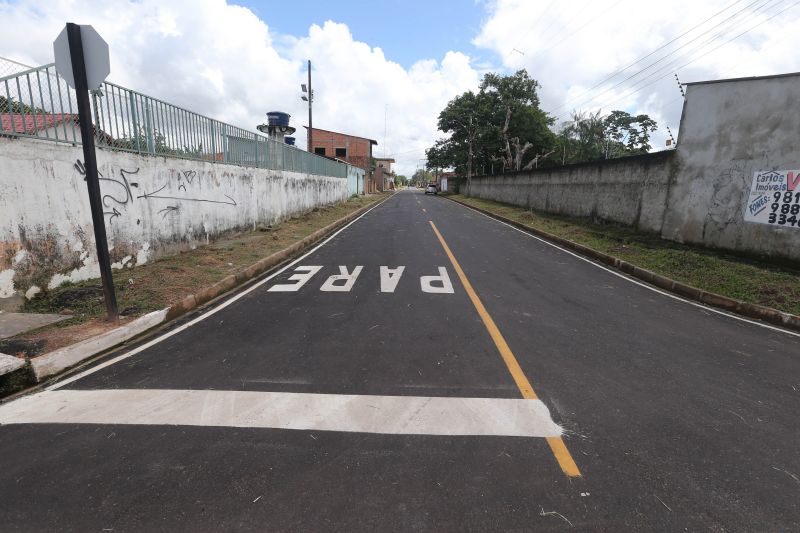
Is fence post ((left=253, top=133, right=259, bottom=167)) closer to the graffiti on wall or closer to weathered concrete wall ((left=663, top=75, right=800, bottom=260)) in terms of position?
the graffiti on wall

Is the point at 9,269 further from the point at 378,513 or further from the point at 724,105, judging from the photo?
the point at 724,105

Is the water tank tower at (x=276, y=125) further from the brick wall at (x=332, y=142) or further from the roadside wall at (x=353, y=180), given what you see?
the brick wall at (x=332, y=142)

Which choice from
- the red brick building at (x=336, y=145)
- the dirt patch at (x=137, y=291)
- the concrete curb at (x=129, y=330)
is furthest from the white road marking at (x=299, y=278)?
the red brick building at (x=336, y=145)

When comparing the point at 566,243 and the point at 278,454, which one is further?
the point at 566,243

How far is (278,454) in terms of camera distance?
2.86 meters

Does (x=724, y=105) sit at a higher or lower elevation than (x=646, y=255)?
higher

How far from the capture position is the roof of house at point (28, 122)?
5469 mm

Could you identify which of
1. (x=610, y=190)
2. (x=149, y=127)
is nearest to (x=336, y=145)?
(x=610, y=190)

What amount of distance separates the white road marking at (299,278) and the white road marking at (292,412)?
369 cm

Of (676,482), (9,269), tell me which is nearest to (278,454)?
(676,482)

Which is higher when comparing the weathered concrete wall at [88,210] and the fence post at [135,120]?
the fence post at [135,120]

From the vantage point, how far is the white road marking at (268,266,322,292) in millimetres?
7382

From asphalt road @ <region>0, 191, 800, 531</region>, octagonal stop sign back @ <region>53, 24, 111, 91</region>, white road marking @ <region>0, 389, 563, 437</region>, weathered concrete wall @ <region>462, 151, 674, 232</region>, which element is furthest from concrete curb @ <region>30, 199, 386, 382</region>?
weathered concrete wall @ <region>462, 151, 674, 232</region>

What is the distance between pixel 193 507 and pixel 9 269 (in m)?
5.35
